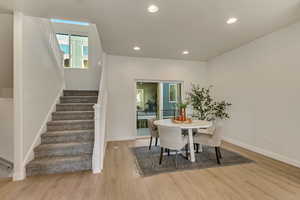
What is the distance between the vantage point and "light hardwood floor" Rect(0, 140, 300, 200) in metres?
1.88

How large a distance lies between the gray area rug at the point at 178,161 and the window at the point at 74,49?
388cm

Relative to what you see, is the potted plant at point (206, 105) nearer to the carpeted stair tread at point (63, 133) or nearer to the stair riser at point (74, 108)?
the stair riser at point (74, 108)

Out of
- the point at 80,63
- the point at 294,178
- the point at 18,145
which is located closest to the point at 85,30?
the point at 80,63

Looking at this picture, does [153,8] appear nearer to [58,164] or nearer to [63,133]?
[63,133]

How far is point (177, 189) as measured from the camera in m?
2.02

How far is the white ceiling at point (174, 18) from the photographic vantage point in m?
2.14

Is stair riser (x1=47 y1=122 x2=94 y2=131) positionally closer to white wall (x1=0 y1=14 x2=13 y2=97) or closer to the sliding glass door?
white wall (x1=0 y1=14 x2=13 y2=97)

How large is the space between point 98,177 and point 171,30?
3.15 m

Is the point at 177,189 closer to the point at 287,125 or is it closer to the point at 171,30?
the point at 287,125

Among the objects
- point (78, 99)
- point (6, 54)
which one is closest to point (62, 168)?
point (78, 99)

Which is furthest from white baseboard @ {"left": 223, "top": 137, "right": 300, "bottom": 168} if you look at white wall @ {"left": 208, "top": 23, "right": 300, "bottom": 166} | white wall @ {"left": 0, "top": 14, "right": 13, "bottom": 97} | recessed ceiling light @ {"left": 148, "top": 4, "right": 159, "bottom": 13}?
white wall @ {"left": 0, "top": 14, "right": 13, "bottom": 97}

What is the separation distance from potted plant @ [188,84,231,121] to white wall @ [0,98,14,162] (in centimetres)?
490

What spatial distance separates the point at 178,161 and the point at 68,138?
7.66ft

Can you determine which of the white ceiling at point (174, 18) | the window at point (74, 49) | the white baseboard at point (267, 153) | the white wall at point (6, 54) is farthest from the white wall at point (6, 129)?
the white baseboard at point (267, 153)
